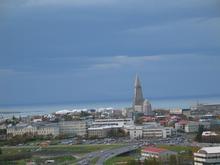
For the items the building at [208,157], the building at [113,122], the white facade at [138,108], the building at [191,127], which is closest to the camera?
the building at [208,157]

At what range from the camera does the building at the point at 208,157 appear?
10242 millimetres

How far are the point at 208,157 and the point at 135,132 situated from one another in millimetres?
10987

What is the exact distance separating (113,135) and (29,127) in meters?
3.11

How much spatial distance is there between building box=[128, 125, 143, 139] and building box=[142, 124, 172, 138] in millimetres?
147

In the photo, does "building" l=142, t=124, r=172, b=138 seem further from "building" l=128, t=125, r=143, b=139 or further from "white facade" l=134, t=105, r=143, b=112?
"white facade" l=134, t=105, r=143, b=112

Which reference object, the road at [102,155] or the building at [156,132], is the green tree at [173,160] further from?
the building at [156,132]

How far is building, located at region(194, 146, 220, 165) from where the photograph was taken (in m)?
10.2

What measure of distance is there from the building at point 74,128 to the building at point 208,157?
12275 millimetres

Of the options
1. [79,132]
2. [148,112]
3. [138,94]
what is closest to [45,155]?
[79,132]

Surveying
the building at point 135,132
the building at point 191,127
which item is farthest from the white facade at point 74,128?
the building at point 191,127

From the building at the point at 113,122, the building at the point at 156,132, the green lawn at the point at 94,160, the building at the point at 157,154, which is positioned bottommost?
the green lawn at the point at 94,160

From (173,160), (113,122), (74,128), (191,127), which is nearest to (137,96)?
(113,122)

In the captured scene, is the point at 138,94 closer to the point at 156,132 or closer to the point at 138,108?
the point at 138,108

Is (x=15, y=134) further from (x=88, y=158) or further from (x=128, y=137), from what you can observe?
(x=88, y=158)
